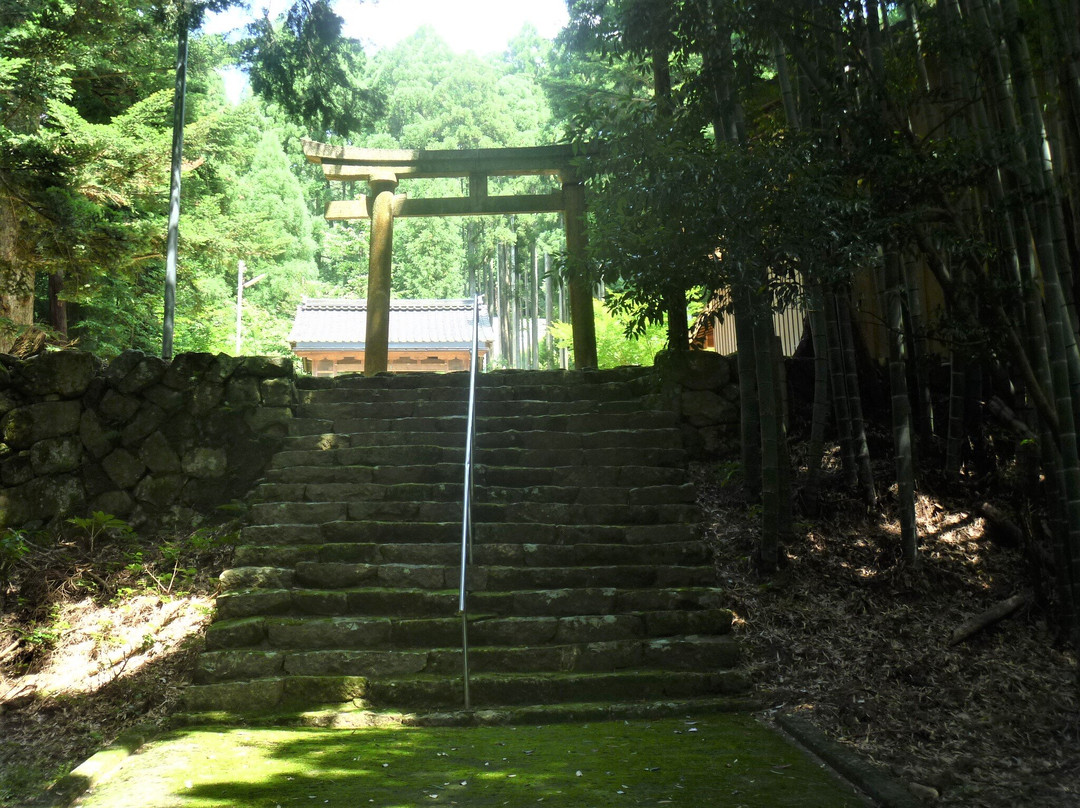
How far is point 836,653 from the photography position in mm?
4574

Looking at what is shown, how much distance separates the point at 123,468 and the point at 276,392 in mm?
1232

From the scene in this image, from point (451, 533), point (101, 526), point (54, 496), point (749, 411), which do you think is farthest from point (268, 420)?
point (749, 411)

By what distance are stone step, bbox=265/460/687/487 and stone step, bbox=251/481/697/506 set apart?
14cm

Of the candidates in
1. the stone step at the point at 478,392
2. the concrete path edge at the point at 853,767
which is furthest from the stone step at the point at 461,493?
the concrete path edge at the point at 853,767

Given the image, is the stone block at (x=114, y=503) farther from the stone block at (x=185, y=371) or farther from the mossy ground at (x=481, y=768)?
Result: the mossy ground at (x=481, y=768)

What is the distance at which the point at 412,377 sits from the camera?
736cm

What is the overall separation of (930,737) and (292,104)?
5.87 meters

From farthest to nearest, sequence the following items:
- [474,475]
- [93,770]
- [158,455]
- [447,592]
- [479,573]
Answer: [158,455] → [474,475] → [479,573] → [447,592] → [93,770]

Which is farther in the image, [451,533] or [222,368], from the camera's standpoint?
[222,368]

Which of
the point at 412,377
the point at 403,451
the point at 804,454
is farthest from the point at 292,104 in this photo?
the point at 804,454

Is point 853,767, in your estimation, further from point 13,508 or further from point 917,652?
point 13,508

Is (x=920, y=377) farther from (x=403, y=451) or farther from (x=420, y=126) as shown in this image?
(x=420, y=126)

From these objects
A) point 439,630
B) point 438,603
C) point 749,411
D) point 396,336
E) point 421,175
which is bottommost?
point 439,630

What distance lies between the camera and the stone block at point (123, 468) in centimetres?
636
